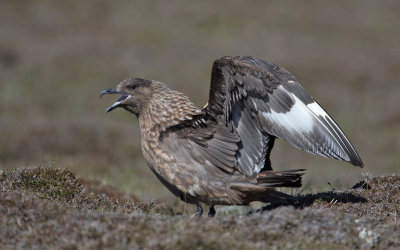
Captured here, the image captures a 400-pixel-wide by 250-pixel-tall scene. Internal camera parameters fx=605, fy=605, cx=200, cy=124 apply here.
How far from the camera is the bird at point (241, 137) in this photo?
Answer: 546 cm

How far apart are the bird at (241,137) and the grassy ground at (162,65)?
164cm

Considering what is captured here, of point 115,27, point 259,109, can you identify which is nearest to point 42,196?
point 259,109

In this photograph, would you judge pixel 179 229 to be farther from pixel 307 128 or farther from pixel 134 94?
pixel 134 94

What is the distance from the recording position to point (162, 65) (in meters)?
21.6

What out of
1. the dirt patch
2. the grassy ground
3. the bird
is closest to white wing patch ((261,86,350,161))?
the bird

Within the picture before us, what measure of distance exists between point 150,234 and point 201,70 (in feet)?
55.1

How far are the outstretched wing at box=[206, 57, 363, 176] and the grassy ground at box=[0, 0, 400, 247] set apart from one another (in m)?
1.98

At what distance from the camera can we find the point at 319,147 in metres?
5.53

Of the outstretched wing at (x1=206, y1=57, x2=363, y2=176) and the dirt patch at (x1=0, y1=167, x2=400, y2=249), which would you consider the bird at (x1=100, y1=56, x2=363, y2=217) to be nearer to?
the outstretched wing at (x1=206, y1=57, x2=363, y2=176)

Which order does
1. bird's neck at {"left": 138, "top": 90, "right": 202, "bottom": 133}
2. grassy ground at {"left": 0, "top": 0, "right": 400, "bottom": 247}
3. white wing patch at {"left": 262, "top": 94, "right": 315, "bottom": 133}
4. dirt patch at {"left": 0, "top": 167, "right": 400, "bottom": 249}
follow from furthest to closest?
grassy ground at {"left": 0, "top": 0, "right": 400, "bottom": 247} → bird's neck at {"left": 138, "top": 90, "right": 202, "bottom": 133} → white wing patch at {"left": 262, "top": 94, "right": 315, "bottom": 133} → dirt patch at {"left": 0, "top": 167, "right": 400, "bottom": 249}

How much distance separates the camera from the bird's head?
249 inches

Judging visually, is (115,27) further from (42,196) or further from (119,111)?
(42,196)

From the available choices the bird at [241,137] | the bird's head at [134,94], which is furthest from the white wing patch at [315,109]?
the bird's head at [134,94]

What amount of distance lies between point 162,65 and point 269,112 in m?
16.2
